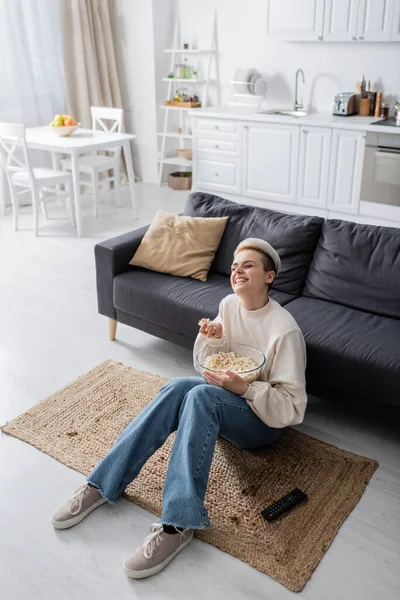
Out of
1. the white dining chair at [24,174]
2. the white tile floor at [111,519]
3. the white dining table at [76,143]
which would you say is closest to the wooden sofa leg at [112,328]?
the white tile floor at [111,519]

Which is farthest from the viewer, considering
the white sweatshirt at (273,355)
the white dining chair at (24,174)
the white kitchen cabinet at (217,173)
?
the white kitchen cabinet at (217,173)

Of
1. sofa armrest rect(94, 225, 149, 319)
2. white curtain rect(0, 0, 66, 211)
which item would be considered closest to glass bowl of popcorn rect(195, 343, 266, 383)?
sofa armrest rect(94, 225, 149, 319)

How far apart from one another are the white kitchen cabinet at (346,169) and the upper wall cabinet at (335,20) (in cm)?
77

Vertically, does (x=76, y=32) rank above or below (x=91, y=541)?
above

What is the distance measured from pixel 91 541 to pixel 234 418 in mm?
582

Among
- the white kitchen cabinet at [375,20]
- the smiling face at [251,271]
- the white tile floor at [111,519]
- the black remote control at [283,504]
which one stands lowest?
the white tile floor at [111,519]

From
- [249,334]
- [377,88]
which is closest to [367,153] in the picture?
[377,88]

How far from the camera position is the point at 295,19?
4.84 m

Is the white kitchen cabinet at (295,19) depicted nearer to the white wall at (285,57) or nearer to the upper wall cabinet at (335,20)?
the upper wall cabinet at (335,20)

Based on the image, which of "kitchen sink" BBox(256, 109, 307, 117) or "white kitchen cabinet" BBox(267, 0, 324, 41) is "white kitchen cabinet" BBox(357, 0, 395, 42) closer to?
"white kitchen cabinet" BBox(267, 0, 324, 41)

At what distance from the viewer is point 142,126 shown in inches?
246

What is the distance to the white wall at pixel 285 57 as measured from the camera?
4.79 metres

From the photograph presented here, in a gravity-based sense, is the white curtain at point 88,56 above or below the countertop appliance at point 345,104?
above

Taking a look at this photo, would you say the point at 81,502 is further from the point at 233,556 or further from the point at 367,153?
the point at 367,153
